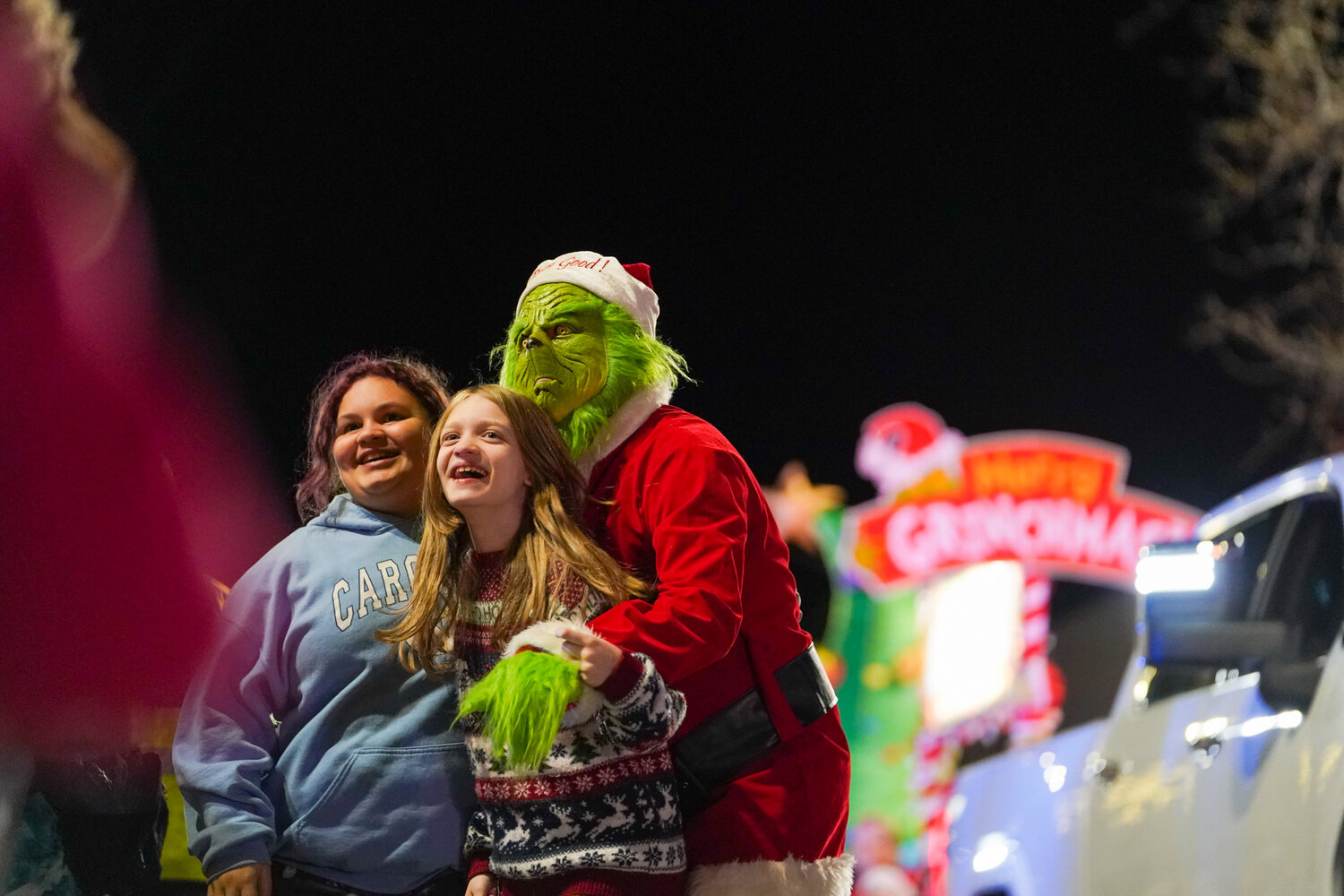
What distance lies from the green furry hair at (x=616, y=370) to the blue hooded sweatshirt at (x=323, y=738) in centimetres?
35

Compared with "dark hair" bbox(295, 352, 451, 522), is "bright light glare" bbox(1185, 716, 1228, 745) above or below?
below

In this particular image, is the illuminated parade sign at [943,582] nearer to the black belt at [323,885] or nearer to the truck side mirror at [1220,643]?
the truck side mirror at [1220,643]

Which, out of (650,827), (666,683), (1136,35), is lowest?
(650,827)

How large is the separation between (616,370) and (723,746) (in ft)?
1.90

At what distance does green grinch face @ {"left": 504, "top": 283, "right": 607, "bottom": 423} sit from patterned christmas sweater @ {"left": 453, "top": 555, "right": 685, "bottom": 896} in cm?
33

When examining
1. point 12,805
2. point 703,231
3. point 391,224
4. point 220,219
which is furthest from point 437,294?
point 12,805

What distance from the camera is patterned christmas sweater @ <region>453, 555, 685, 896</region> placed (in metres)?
1.63

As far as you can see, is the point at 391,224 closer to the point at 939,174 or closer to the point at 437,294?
the point at 437,294

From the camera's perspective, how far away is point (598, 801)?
167 cm

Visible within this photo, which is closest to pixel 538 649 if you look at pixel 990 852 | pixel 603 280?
pixel 603 280

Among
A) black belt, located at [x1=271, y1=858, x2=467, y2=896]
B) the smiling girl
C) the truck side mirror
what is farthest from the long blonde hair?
the truck side mirror

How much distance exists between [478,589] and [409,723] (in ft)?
0.91

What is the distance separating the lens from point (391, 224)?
5.56 meters

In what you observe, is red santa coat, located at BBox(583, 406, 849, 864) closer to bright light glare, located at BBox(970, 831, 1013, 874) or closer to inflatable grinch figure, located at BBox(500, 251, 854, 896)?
inflatable grinch figure, located at BBox(500, 251, 854, 896)
